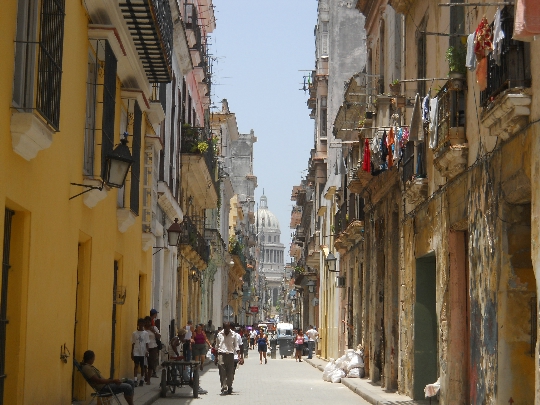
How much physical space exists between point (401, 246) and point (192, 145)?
12128mm

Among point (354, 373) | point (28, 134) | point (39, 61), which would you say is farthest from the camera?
point (354, 373)

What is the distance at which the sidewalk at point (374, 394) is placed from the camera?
59.4 feet

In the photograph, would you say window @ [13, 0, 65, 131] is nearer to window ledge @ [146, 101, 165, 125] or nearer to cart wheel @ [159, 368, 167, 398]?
cart wheel @ [159, 368, 167, 398]

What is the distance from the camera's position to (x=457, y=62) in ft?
48.5

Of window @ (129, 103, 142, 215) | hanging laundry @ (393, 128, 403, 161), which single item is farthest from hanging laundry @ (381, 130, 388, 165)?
window @ (129, 103, 142, 215)

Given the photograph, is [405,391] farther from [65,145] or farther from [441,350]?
[65,145]

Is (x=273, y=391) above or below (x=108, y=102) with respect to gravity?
below

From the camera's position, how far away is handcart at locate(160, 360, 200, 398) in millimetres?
19094

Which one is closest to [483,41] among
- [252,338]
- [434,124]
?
[434,124]

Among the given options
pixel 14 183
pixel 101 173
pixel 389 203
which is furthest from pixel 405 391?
pixel 14 183

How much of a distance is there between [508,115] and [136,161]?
9250 mm

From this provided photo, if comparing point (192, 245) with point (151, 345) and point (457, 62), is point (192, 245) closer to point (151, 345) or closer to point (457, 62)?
point (151, 345)

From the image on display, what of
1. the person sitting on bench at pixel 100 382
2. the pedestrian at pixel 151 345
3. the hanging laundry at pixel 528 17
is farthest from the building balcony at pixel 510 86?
the pedestrian at pixel 151 345

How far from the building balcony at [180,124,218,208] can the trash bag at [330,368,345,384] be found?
8.38 metres
